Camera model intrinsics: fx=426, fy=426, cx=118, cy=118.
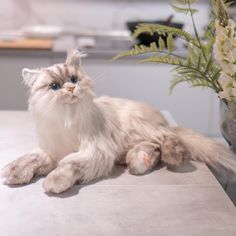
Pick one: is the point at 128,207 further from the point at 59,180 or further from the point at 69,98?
the point at 69,98

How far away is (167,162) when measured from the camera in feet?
3.48

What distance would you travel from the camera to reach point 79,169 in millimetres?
975

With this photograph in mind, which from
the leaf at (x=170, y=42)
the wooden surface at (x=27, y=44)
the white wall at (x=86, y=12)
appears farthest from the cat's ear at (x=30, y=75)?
the white wall at (x=86, y=12)

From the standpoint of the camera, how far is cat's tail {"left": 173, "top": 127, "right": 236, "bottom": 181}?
3.52 feet

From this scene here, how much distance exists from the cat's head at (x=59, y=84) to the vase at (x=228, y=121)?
0.32 meters

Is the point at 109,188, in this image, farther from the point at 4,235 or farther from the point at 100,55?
the point at 100,55

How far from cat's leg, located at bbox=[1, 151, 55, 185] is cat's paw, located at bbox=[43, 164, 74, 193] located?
66mm

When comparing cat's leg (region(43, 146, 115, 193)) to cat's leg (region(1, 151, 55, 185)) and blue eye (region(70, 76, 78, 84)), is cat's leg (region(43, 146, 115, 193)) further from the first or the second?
blue eye (region(70, 76, 78, 84))

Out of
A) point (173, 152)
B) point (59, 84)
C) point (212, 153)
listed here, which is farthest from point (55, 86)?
point (212, 153)

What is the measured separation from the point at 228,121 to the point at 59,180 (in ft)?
1.37

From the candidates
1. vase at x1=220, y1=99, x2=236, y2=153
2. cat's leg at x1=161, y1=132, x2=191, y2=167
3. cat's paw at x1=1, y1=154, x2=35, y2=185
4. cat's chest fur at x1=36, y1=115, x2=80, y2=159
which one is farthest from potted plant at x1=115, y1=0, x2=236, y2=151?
cat's paw at x1=1, y1=154, x2=35, y2=185

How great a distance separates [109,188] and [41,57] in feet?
4.90

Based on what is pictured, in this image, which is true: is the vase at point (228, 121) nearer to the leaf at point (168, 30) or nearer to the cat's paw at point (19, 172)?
the leaf at point (168, 30)

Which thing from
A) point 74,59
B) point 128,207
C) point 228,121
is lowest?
point 128,207
